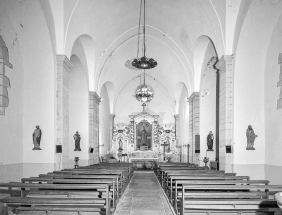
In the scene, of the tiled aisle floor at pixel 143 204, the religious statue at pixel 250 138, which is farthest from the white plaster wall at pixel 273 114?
the tiled aisle floor at pixel 143 204

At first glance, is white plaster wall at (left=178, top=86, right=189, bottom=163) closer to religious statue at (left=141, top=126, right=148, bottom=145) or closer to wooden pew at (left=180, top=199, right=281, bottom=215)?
religious statue at (left=141, top=126, right=148, bottom=145)

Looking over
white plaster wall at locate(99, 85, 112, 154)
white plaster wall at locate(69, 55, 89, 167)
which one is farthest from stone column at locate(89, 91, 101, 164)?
white plaster wall at locate(99, 85, 112, 154)

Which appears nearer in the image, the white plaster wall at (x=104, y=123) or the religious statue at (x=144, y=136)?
the white plaster wall at (x=104, y=123)

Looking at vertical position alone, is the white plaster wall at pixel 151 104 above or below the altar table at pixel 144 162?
above

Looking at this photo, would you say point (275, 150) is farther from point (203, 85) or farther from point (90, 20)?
point (90, 20)

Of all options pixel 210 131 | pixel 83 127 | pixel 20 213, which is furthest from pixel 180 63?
pixel 20 213

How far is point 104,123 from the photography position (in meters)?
21.3

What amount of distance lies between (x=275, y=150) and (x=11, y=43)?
8.45 meters

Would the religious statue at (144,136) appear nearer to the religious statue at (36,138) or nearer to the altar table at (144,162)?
the altar table at (144,162)

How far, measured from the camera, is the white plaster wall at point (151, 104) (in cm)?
2305

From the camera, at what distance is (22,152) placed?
9586 millimetres

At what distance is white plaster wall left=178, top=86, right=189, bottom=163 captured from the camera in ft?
64.9

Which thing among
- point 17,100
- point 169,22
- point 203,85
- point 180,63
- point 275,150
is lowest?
point 275,150

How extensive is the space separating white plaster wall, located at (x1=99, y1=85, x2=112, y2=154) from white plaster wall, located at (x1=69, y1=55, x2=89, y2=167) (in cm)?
551
